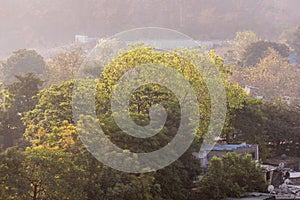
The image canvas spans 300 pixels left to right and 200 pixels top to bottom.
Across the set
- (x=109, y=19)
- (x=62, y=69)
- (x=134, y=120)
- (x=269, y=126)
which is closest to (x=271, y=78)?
(x=269, y=126)

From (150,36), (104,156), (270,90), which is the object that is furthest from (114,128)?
(150,36)

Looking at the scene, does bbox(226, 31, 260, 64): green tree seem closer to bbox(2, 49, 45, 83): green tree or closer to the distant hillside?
the distant hillside

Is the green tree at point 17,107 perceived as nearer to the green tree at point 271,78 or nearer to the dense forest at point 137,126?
the dense forest at point 137,126

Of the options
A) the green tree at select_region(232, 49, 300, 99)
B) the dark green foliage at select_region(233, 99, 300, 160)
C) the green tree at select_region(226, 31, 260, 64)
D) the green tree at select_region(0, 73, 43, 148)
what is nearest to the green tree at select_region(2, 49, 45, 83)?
the green tree at select_region(232, 49, 300, 99)

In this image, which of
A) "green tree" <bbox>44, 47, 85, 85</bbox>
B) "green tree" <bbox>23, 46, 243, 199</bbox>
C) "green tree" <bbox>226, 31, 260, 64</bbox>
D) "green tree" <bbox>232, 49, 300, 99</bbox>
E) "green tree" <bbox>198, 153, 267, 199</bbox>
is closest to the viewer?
"green tree" <bbox>23, 46, 243, 199</bbox>

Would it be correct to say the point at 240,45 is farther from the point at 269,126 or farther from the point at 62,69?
the point at 269,126

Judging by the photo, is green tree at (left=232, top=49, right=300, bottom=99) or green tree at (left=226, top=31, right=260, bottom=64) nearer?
green tree at (left=232, top=49, right=300, bottom=99)
